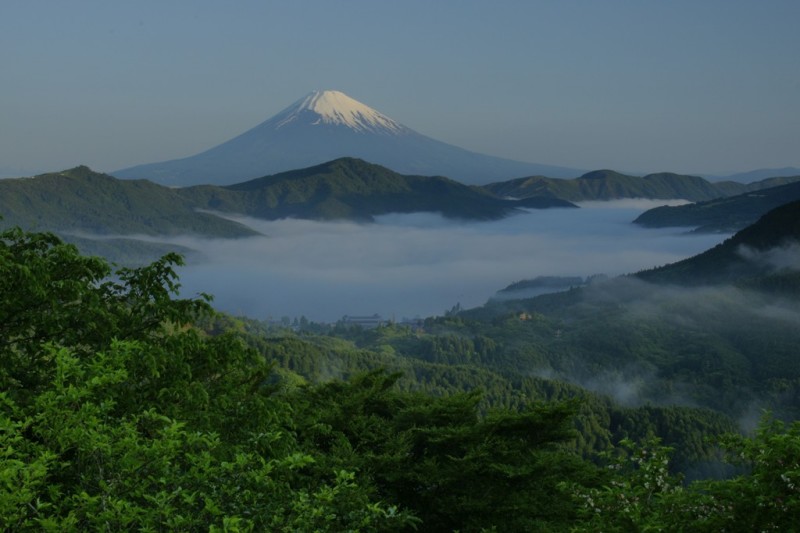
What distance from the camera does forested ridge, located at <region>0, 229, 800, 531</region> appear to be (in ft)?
30.2

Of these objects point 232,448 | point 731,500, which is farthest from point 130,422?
point 731,500

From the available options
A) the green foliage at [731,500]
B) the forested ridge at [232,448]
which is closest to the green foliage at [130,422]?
the forested ridge at [232,448]

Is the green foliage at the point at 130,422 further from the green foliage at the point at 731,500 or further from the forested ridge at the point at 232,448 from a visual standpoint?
the green foliage at the point at 731,500

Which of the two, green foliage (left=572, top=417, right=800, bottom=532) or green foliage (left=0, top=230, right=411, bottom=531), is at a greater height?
green foliage (left=0, top=230, right=411, bottom=531)

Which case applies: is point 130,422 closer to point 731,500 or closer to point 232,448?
point 232,448

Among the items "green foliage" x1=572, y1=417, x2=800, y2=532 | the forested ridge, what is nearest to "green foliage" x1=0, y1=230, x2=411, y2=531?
the forested ridge

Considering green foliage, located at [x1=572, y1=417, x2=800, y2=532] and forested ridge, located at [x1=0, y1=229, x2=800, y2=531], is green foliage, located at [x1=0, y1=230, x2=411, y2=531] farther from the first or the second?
green foliage, located at [x1=572, y1=417, x2=800, y2=532]

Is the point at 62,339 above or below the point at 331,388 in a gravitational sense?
above

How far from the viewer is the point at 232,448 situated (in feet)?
40.4

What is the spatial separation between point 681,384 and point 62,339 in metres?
201

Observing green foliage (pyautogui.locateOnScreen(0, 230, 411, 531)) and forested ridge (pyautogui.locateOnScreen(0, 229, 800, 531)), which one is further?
forested ridge (pyautogui.locateOnScreen(0, 229, 800, 531))

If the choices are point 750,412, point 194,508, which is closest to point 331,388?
point 194,508

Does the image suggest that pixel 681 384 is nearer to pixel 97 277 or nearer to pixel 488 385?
pixel 488 385

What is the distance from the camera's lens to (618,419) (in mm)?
145000
